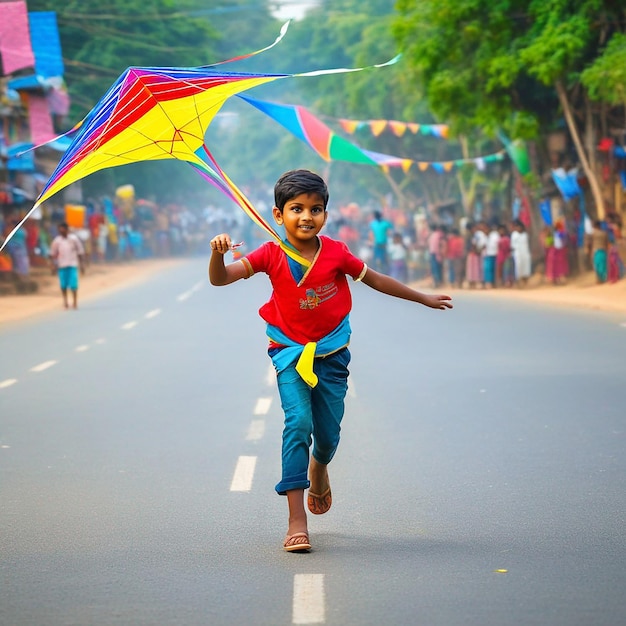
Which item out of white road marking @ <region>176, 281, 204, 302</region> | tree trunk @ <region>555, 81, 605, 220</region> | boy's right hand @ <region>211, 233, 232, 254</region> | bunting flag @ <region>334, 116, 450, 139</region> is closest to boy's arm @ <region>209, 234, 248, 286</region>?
boy's right hand @ <region>211, 233, 232, 254</region>

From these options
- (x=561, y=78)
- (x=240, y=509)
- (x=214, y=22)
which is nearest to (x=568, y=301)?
(x=561, y=78)

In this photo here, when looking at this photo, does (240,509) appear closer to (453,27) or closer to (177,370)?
(177,370)

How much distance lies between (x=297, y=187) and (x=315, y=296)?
1.59 feet

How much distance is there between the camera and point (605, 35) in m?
27.5

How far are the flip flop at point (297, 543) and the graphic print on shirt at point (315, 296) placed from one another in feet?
3.23

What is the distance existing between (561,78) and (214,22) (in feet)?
176

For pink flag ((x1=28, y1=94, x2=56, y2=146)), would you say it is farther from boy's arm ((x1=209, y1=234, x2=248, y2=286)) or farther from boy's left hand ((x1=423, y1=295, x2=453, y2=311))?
→ boy's arm ((x1=209, y1=234, x2=248, y2=286))

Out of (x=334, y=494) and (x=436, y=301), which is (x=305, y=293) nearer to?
(x=436, y=301)

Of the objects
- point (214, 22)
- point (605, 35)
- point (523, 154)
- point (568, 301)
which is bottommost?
point (568, 301)

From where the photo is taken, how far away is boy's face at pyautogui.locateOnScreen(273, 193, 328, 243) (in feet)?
18.9

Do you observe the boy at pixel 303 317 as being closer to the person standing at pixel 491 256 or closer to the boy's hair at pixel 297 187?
the boy's hair at pixel 297 187

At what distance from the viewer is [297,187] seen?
575cm

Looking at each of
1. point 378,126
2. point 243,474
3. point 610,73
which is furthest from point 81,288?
point 243,474

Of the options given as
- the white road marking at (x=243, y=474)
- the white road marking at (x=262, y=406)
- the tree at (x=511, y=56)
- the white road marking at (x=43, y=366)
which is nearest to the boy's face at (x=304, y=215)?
the white road marking at (x=243, y=474)
